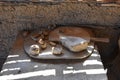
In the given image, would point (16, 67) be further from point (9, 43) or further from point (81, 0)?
point (81, 0)

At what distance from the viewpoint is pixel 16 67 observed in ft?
4.04

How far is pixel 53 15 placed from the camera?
4.86 feet

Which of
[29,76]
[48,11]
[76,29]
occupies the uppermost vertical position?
[48,11]

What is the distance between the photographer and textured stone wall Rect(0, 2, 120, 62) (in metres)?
1.44

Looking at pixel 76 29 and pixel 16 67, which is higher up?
pixel 76 29

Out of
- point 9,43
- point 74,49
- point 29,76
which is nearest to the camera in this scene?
point 29,76

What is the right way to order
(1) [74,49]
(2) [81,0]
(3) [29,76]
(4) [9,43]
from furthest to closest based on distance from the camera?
(4) [9,43], (2) [81,0], (1) [74,49], (3) [29,76]

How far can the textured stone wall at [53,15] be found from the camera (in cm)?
144

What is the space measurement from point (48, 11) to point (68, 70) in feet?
1.47

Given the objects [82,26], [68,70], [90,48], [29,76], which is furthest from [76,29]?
[29,76]

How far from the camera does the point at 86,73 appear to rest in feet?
3.93

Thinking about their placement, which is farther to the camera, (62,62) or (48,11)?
(48,11)

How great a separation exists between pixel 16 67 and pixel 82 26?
1.73ft

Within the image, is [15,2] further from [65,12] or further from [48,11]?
[65,12]
